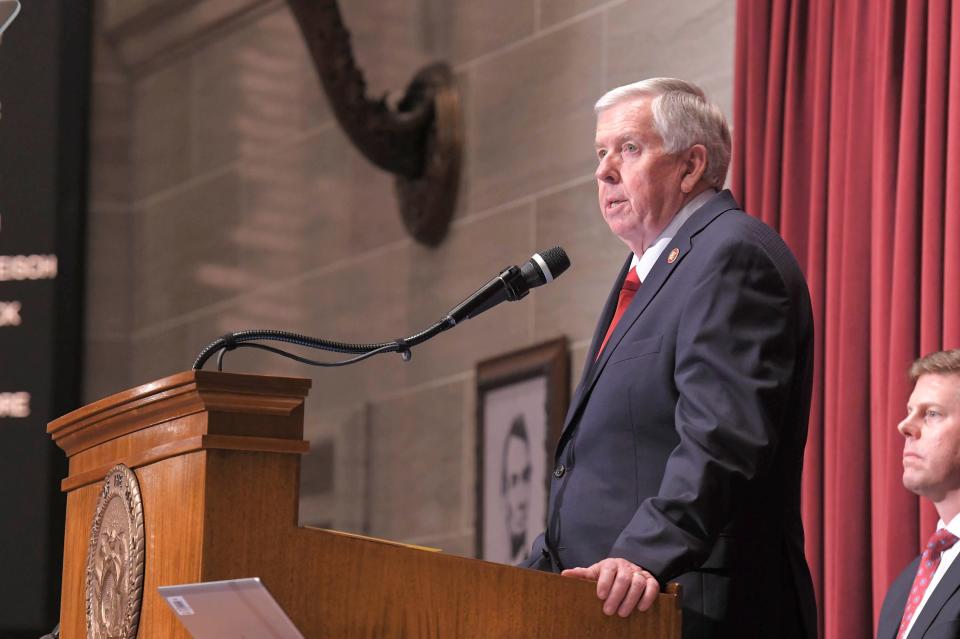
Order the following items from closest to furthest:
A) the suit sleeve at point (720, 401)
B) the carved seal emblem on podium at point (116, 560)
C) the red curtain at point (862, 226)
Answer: the carved seal emblem on podium at point (116, 560) → the suit sleeve at point (720, 401) → the red curtain at point (862, 226)

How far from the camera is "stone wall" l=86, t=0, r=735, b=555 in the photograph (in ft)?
18.9

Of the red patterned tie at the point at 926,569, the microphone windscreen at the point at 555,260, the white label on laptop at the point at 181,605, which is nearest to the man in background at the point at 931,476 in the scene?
the red patterned tie at the point at 926,569

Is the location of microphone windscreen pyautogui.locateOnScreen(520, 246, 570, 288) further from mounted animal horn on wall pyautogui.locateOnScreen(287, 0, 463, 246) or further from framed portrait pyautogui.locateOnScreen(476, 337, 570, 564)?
mounted animal horn on wall pyautogui.locateOnScreen(287, 0, 463, 246)

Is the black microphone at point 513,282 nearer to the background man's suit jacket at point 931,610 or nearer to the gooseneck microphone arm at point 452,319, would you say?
the gooseneck microphone arm at point 452,319

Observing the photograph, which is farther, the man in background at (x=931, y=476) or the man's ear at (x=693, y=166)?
the man in background at (x=931, y=476)

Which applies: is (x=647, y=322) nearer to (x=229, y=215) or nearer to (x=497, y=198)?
(x=497, y=198)

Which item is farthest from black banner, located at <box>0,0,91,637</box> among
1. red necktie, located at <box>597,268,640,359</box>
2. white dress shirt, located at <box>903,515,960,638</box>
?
red necktie, located at <box>597,268,640,359</box>

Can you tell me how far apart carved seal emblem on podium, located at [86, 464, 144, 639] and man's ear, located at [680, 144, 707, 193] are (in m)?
1.08

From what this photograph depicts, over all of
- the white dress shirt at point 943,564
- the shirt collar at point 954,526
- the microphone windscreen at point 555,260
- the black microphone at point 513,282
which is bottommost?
the white dress shirt at point 943,564

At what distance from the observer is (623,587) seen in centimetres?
229

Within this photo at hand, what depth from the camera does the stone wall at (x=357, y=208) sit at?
5746 millimetres

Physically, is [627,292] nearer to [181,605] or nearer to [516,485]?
[181,605]

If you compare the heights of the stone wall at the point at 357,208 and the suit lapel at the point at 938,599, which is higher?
the stone wall at the point at 357,208

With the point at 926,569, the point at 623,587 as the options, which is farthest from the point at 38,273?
the point at 623,587
